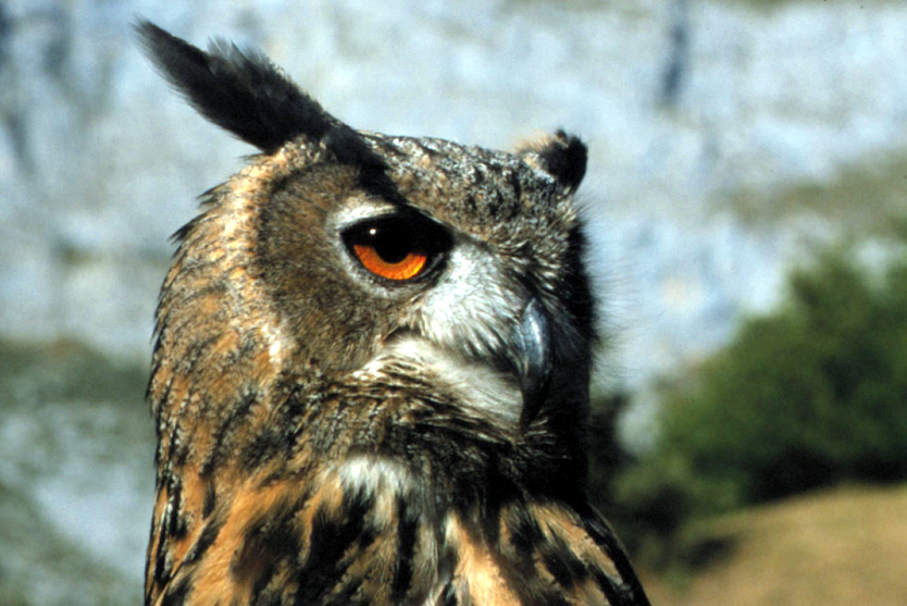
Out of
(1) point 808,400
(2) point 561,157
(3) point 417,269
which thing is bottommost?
(1) point 808,400

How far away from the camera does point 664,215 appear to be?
20641 millimetres

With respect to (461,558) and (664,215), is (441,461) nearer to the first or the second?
(461,558)

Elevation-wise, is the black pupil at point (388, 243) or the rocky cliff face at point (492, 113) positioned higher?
the rocky cliff face at point (492, 113)

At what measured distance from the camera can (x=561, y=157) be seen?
1.60 metres

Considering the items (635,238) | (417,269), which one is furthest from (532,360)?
(635,238)

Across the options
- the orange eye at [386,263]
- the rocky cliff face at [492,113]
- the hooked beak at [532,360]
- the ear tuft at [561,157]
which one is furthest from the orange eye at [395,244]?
the rocky cliff face at [492,113]

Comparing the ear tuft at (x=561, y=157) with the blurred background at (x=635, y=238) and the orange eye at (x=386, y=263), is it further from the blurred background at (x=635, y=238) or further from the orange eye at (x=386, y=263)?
the orange eye at (x=386, y=263)

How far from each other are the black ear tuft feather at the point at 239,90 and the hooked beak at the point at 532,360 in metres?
0.40

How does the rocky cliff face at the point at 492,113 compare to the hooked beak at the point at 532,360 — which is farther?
the rocky cliff face at the point at 492,113

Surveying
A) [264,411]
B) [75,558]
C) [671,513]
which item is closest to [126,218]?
[75,558]

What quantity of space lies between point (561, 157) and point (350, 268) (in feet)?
1.74

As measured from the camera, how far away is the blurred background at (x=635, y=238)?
9461 millimetres

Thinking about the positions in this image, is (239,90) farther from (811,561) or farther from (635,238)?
(635,238)

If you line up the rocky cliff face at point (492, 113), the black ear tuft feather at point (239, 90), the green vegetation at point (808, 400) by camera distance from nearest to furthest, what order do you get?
1. the black ear tuft feather at point (239, 90)
2. the rocky cliff face at point (492, 113)
3. the green vegetation at point (808, 400)
